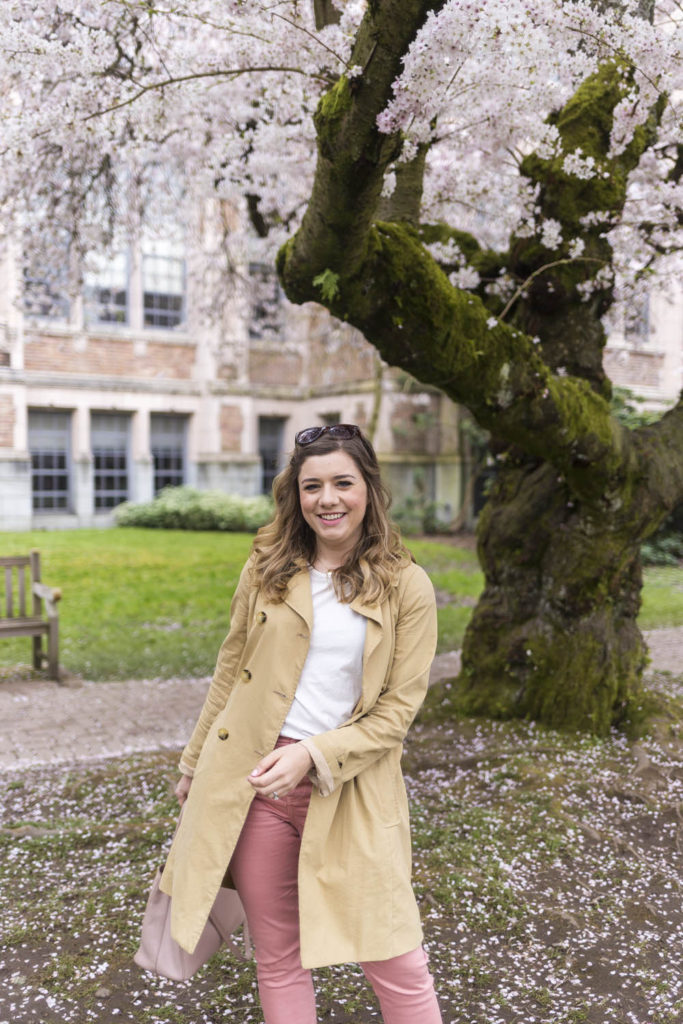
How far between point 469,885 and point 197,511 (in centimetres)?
1517

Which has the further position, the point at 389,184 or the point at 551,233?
the point at 551,233

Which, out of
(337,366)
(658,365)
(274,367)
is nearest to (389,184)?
(337,366)

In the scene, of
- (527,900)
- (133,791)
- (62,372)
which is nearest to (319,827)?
(527,900)

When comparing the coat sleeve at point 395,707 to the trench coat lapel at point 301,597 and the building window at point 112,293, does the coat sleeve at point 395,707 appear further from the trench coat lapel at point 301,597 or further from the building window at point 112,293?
the building window at point 112,293

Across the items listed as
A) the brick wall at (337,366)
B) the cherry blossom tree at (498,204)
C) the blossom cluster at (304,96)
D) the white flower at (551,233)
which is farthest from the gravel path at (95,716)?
the brick wall at (337,366)

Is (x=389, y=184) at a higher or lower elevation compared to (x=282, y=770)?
higher

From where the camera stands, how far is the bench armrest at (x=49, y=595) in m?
7.60

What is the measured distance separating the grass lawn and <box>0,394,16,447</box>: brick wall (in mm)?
2208

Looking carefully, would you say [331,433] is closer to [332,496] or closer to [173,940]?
[332,496]

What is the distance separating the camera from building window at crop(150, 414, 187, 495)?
20.7 meters

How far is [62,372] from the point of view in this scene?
751 inches

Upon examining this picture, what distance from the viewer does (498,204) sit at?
20.4 feet

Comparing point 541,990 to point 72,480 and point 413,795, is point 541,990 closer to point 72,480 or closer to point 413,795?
point 413,795

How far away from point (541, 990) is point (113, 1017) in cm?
144
